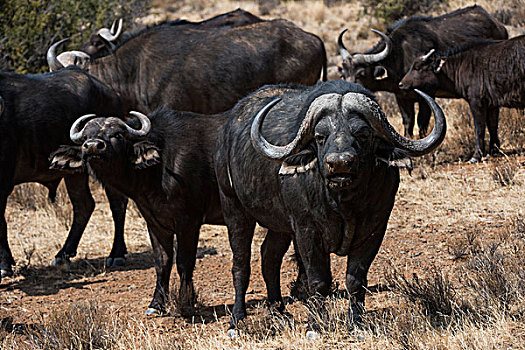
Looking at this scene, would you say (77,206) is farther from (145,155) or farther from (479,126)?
(479,126)

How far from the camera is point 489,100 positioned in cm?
1191

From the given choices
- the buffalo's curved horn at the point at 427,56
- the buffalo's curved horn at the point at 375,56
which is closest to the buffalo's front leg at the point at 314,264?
the buffalo's curved horn at the point at 427,56

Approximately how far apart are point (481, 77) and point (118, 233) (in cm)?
607

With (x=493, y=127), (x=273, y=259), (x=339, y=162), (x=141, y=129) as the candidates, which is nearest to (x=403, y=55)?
(x=493, y=127)

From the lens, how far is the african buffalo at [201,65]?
11492 millimetres

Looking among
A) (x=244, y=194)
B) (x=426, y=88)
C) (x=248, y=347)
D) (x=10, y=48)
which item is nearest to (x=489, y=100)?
(x=426, y=88)

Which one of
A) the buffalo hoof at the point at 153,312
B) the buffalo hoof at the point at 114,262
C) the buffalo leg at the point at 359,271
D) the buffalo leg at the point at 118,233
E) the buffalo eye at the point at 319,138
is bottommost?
the buffalo hoof at the point at 114,262

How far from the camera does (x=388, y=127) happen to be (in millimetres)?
5320

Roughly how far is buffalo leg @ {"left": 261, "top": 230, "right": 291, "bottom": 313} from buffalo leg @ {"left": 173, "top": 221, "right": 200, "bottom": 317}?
0.79 metres

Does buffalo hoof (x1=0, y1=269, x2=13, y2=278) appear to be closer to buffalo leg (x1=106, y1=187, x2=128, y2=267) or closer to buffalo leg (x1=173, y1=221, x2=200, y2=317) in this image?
buffalo leg (x1=106, y1=187, x2=128, y2=267)

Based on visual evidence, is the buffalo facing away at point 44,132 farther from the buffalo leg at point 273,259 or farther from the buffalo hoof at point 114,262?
the buffalo leg at point 273,259

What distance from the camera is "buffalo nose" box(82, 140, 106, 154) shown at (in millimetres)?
6914

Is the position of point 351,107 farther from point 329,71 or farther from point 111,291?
point 329,71

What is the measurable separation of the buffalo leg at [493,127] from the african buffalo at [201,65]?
2765 mm
